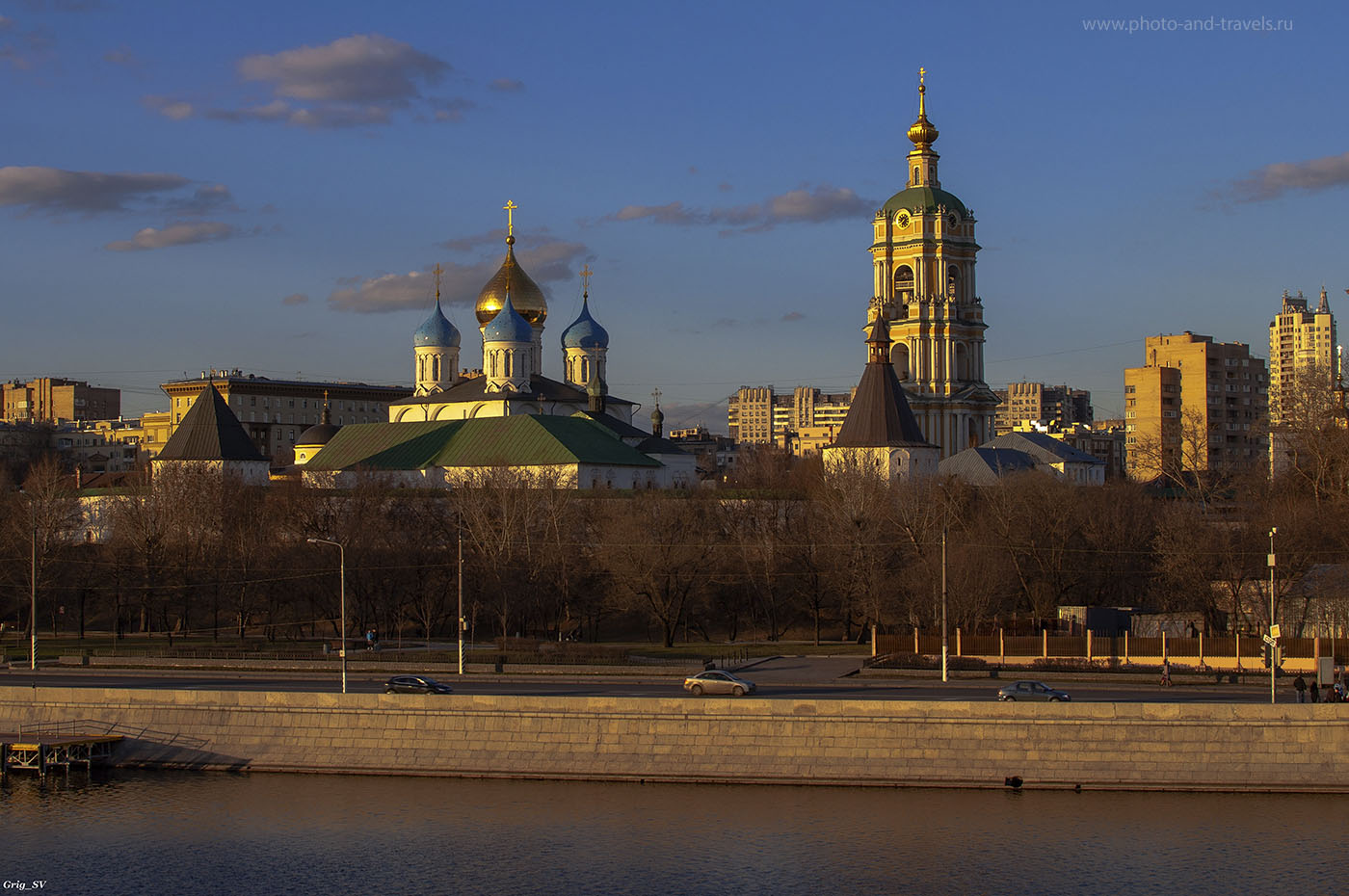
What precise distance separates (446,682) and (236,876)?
543 inches

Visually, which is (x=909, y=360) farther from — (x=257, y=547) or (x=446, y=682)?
(x=446, y=682)

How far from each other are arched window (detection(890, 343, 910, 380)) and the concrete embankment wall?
232 feet

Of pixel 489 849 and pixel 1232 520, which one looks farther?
pixel 1232 520

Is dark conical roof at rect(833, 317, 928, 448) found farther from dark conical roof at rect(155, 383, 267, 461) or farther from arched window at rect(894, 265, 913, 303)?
arched window at rect(894, 265, 913, 303)

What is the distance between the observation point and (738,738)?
104 feet

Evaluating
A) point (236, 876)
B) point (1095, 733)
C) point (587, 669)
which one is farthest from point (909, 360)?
point (236, 876)

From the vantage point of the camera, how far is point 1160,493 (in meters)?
77.0

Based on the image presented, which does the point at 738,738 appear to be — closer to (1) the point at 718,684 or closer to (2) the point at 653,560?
(1) the point at 718,684

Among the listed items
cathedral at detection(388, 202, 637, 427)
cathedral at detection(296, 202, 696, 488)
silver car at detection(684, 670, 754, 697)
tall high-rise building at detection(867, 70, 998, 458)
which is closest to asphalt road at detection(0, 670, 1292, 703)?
silver car at detection(684, 670, 754, 697)

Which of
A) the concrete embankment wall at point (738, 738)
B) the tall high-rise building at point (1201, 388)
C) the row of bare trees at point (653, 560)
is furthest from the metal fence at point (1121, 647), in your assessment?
the tall high-rise building at point (1201, 388)

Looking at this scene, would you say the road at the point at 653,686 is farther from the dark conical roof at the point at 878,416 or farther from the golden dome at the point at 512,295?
the golden dome at the point at 512,295

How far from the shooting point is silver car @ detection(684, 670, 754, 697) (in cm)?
3706

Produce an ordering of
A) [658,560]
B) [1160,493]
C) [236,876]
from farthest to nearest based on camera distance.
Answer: [1160,493]
[658,560]
[236,876]

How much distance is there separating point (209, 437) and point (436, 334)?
84.3 ft
